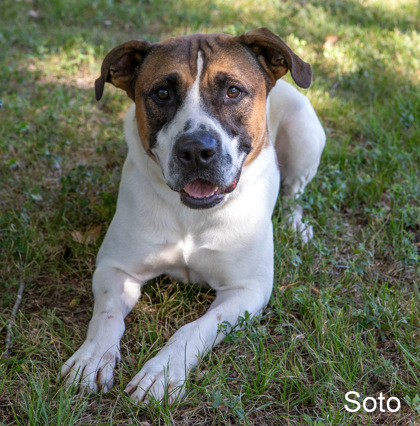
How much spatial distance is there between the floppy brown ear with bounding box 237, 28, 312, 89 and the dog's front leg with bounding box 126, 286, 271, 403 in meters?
1.11

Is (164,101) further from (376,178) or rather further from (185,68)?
(376,178)

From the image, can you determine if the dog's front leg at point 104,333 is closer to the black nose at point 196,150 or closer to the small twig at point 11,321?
the small twig at point 11,321

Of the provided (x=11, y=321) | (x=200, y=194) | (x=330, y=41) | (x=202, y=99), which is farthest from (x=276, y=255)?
(x=330, y=41)

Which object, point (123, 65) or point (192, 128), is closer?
point (192, 128)

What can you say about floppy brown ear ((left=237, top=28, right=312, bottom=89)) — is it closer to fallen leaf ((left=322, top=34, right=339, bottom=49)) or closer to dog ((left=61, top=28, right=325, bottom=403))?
dog ((left=61, top=28, right=325, bottom=403))

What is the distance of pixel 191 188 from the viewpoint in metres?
2.93

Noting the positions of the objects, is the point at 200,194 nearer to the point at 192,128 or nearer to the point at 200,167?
the point at 200,167

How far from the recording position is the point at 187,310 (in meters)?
3.23

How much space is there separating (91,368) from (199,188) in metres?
0.97

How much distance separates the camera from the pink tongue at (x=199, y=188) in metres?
2.92

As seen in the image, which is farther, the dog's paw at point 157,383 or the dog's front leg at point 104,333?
the dog's front leg at point 104,333

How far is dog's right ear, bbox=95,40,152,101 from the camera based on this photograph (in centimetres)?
304

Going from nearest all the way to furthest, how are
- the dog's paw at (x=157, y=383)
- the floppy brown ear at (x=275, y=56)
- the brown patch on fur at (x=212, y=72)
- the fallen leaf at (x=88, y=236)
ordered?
the dog's paw at (x=157, y=383)
the brown patch on fur at (x=212, y=72)
the floppy brown ear at (x=275, y=56)
the fallen leaf at (x=88, y=236)

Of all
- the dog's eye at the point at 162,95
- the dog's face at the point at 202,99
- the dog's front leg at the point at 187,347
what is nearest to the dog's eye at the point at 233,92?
the dog's face at the point at 202,99
